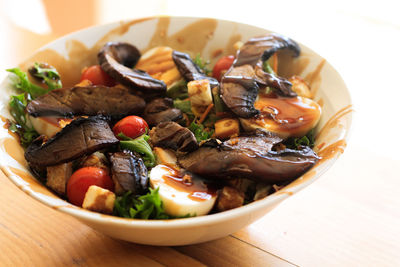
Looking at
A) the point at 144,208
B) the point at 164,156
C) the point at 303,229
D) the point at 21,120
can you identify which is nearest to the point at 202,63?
the point at 164,156

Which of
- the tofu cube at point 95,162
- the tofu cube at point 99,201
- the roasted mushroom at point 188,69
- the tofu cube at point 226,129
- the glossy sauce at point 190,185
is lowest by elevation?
the tofu cube at point 95,162

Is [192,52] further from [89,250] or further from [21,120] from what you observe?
[89,250]

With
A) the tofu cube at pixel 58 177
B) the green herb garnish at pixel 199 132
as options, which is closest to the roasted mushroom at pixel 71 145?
the tofu cube at pixel 58 177

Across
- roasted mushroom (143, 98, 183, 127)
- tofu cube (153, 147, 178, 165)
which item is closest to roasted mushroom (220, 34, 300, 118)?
roasted mushroom (143, 98, 183, 127)

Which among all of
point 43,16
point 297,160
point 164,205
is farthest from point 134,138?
point 43,16

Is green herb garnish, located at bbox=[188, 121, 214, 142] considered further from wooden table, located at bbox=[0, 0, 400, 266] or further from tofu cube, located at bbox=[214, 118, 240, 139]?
wooden table, located at bbox=[0, 0, 400, 266]

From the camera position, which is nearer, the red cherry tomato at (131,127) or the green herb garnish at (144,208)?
the green herb garnish at (144,208)

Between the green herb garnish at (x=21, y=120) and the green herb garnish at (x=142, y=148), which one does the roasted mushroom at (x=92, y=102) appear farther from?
the green herb garnish at (x=142, y=148)
